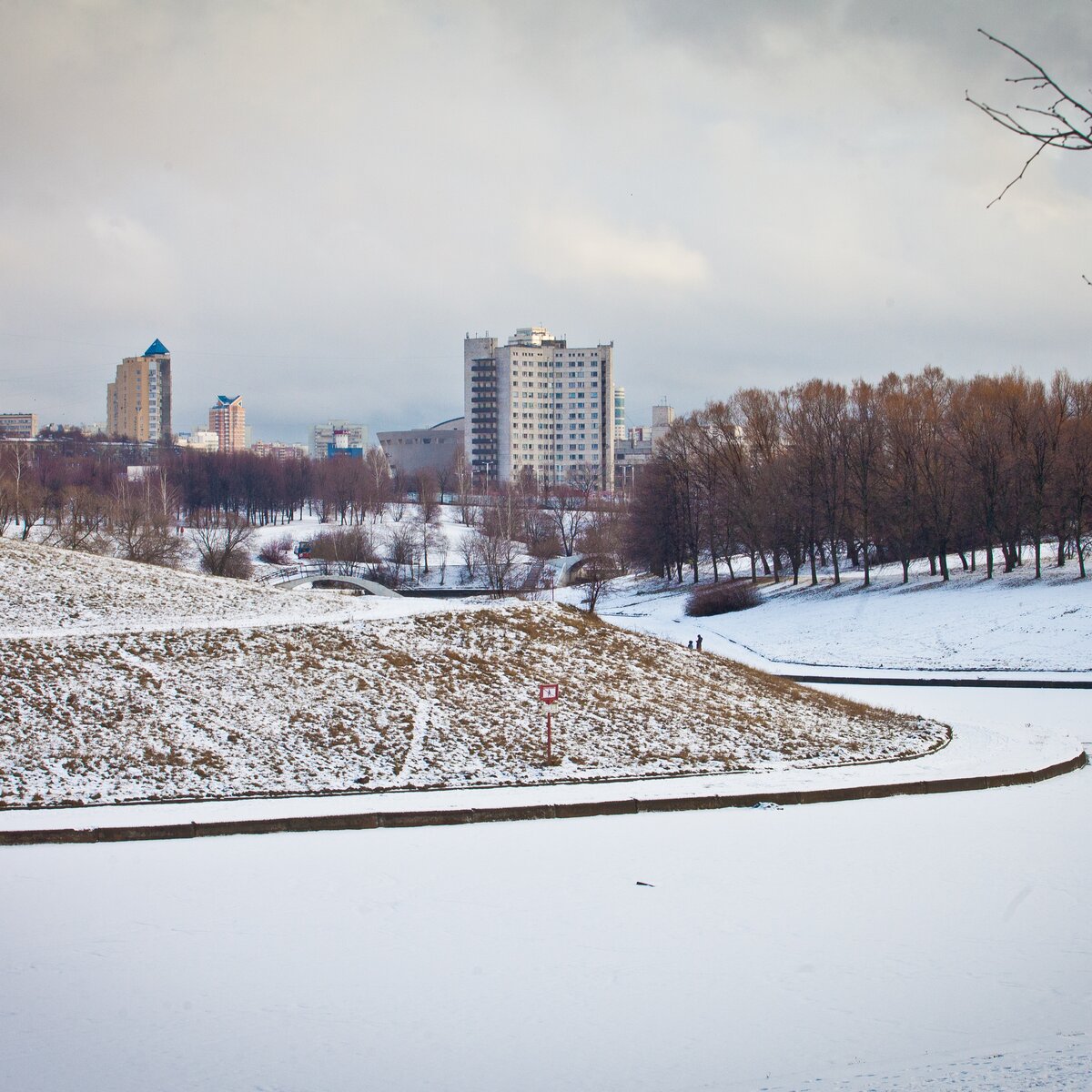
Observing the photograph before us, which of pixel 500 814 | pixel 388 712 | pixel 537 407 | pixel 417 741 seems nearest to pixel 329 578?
pixel 388 712

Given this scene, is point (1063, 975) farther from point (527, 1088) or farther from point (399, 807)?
point (399, 807)

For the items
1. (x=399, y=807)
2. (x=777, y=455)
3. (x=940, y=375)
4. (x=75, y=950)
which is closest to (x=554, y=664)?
(x=399, y=807)

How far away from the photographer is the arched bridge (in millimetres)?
59969

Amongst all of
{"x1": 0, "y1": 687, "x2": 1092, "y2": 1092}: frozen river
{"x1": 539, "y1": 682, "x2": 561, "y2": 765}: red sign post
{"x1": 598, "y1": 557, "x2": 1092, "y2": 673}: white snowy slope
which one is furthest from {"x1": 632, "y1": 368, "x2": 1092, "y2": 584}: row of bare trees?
{"x1": 0, "y1": 687, "x2": 1092, "y2": 1092}: frozen river

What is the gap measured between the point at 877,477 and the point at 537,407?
120 metres

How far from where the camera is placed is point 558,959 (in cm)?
1043

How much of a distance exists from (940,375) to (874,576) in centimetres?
2469

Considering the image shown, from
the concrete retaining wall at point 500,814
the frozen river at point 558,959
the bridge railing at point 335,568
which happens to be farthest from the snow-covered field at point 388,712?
the bridge railing at point 335,568

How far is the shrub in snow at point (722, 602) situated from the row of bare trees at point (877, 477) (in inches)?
146

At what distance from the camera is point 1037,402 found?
58125mm

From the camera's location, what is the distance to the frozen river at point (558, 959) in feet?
26.9

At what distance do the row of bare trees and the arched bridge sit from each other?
2275 centimetres

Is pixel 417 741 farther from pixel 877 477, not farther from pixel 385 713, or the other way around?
pixel 877 477

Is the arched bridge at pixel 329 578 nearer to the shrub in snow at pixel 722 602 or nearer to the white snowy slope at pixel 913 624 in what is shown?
the white snowy slope at pixel 913 624
